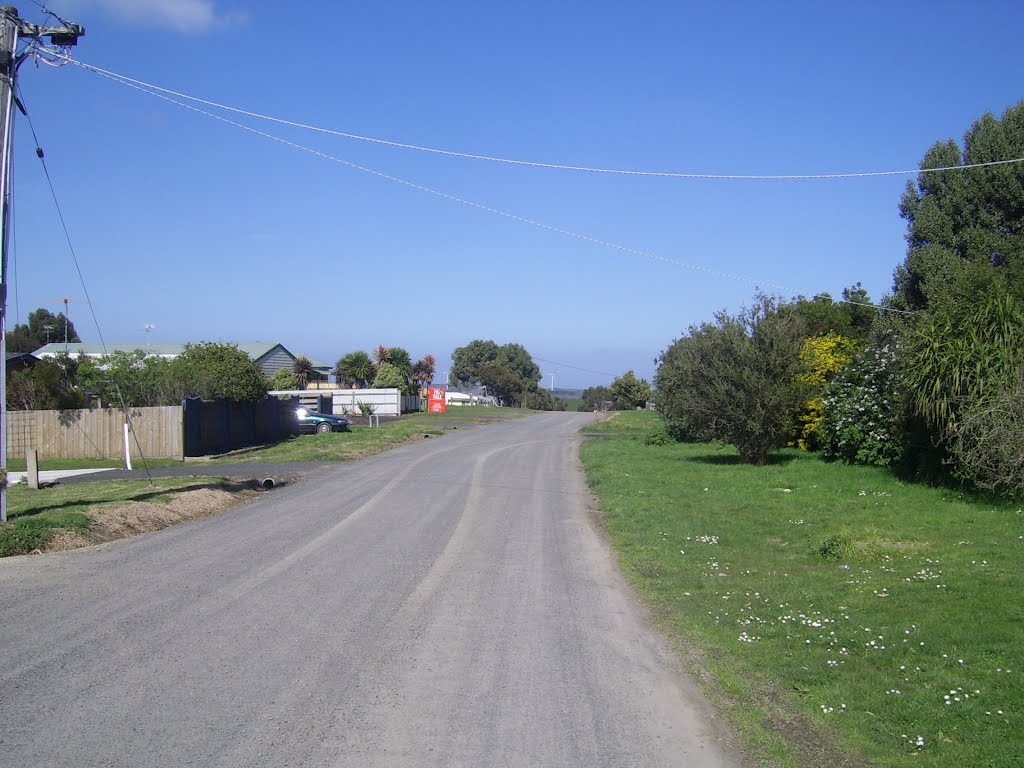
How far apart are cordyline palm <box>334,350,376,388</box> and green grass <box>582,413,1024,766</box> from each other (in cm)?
6594

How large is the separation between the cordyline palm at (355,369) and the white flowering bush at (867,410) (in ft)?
202

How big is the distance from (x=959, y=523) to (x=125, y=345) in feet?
247

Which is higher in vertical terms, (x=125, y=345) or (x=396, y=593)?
(x=125, y=345)

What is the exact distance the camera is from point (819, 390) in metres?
25.0

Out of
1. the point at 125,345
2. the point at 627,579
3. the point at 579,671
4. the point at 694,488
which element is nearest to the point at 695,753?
the point at 579,671

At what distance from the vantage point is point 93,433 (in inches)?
1267

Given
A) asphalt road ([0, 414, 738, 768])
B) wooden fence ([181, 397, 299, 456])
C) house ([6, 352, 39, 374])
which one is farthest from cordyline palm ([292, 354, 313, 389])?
asphalt road ([0, 414, 738, 768])

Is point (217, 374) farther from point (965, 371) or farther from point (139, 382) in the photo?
point (965, 371)

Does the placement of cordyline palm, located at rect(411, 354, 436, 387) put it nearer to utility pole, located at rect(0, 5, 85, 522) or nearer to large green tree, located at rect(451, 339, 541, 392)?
large green tree, located at rect(451, 339, 541, 392)

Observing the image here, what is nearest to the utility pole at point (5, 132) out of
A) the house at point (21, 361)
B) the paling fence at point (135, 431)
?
the paling fence at point (135, 431)

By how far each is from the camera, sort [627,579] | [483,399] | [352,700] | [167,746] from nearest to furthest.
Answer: [167,746] → [352,700] → [627,579] → [483,399]

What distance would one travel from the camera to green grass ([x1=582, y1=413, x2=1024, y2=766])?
538 cm

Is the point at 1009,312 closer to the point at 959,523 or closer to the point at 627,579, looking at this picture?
the point at 959,523

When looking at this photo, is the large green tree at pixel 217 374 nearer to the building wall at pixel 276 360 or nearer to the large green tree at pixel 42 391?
the large green tree at pixel 42 391
